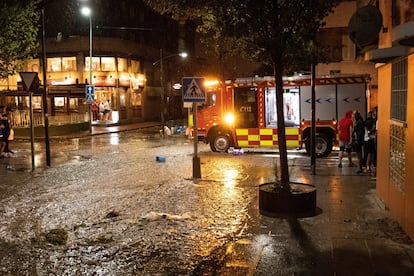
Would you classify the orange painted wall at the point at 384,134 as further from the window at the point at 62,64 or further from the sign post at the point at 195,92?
the window at the point at 62,64

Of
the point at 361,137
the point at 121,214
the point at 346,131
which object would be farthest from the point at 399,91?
the point at 346,131

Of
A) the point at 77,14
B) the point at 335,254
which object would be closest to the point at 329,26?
the point at 335,254

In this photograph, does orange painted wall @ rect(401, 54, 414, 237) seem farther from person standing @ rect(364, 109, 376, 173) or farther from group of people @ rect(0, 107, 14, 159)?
group of people @ rect(0, 107, 14, 159)

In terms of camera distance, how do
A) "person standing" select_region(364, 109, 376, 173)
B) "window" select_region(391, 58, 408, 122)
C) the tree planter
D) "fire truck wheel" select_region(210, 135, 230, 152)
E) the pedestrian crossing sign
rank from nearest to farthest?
"window" select_region(391, 58, 408, 122) → the tree planter → "person standing" select_region(364, 109, 376, 173) → the pedestrian crossing sign → "fire truck wheel" select_region(210, 135, 230, 152)

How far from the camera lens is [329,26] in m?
24.5

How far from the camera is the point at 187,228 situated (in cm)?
792

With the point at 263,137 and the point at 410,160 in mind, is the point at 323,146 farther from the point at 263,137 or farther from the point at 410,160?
the point at 410,160

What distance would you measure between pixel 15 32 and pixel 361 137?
13.9 metres

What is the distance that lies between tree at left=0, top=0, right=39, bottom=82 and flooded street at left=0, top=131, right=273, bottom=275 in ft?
17.5

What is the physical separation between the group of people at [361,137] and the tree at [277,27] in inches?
166

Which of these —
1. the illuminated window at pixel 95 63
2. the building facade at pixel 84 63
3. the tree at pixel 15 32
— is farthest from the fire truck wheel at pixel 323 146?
the illuminated window at pixel 95 63

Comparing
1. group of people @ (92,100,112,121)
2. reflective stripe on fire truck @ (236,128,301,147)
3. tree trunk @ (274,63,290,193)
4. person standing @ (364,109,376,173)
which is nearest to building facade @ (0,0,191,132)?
group of people @ (92,100,112,121)

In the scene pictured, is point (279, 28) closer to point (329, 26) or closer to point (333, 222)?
point (333, 222)

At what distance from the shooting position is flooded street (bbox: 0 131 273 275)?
6.45 meters
